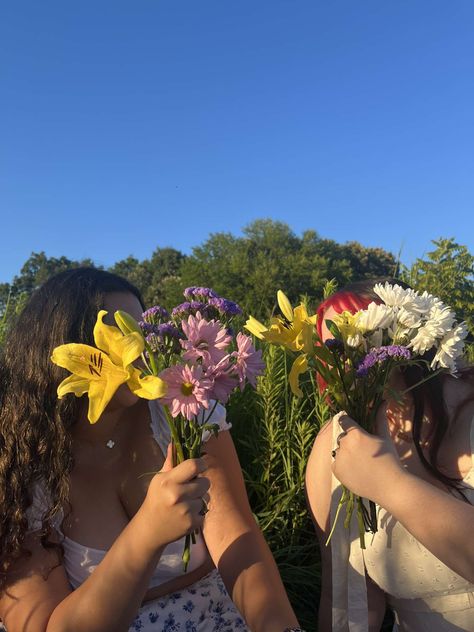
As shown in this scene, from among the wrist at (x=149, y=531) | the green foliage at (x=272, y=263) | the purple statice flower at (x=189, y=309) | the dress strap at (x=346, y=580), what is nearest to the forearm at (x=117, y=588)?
the wrist at (x=149, y=531)

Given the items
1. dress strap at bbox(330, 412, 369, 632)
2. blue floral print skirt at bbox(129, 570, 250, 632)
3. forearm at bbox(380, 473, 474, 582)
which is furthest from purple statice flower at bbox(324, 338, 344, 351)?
blue floral print skirt at bbox(129, 570, 250, 632)

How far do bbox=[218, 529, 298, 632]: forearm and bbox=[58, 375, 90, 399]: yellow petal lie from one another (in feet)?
2.43

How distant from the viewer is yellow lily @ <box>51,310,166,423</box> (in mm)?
932

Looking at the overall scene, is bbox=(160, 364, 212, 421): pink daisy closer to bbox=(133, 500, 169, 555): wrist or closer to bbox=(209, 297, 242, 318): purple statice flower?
bbox=(209, 297, 242, 318): purple statice flower

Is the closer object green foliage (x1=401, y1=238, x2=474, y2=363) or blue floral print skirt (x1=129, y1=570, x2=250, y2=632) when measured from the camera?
blue floral print skirt (x1=129, y1=570, x2=250, y2=632)

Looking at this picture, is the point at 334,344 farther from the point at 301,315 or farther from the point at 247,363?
the point at 247,363

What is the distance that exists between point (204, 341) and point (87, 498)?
0.82 meters

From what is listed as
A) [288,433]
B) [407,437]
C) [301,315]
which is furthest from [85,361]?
[288,433]

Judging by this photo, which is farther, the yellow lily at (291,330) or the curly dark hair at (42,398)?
the curly dark hair at (42,398)

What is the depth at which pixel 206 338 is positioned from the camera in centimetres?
94

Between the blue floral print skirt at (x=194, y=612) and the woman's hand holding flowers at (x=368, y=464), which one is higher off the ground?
the woman's hand holding flowers at (x=368, y=464)

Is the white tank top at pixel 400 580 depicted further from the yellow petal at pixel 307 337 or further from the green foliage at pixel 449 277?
the green foliage at pixel 449 277

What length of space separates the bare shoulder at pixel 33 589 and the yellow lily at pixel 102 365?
23.1 inches

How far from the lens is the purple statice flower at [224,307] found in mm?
1032
